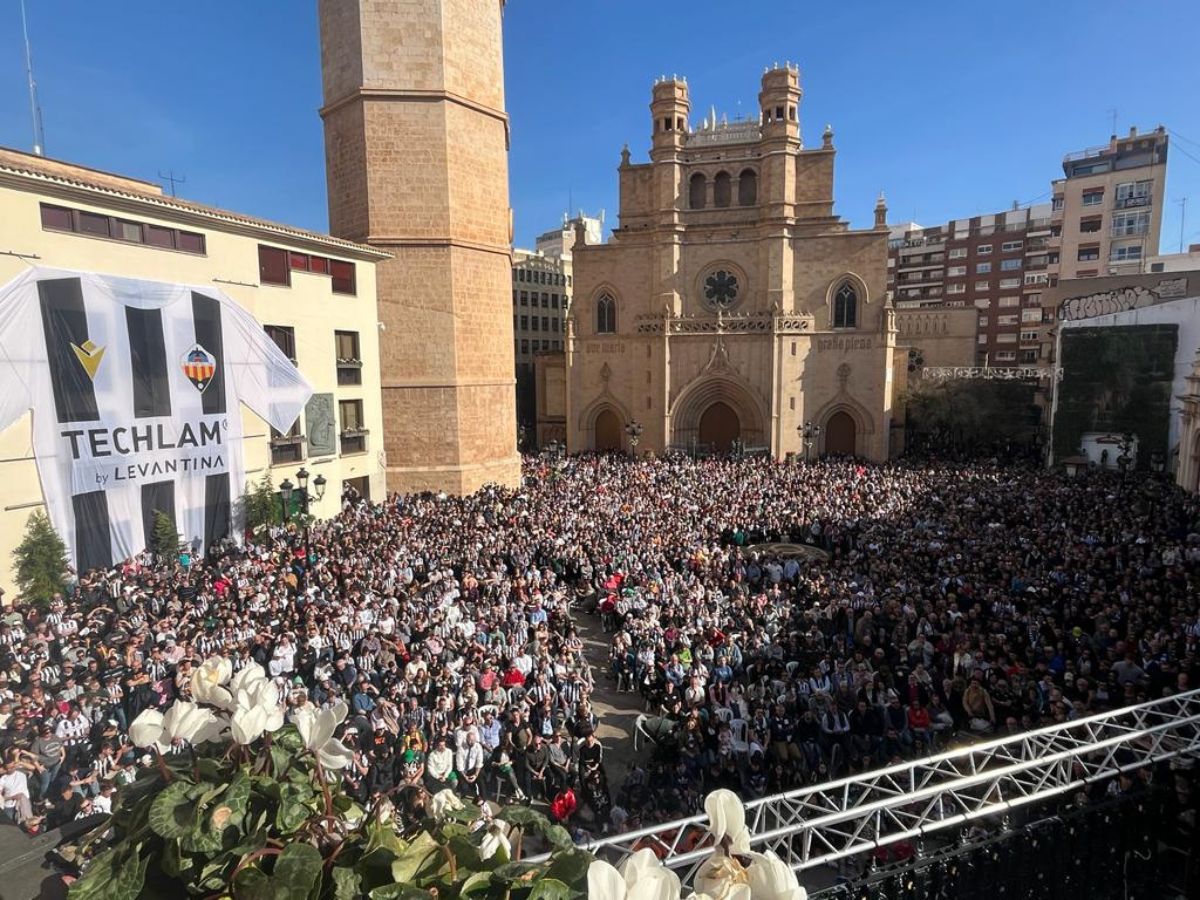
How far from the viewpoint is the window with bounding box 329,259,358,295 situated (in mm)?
19109

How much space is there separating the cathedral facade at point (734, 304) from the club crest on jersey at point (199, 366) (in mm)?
21112

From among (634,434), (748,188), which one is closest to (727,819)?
(634,434)

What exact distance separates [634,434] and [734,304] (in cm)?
822

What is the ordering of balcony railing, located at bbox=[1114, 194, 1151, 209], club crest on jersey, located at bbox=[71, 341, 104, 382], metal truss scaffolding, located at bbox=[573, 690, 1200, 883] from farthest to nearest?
balcony railing, located at bbox=[1114, 194, 1151, 209] → club crest on jersey, located at bbox=[71, 341, 104, 382] → metal truss scaffolding, located at bbox=[573, 690, 1200, 883]

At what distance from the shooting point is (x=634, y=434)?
112 ft

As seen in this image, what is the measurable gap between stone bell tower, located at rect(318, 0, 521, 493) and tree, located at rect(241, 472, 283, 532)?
503 cm

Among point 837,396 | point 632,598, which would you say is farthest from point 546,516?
point 837,396

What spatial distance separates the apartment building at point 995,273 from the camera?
168 ft

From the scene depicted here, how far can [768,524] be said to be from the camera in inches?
730

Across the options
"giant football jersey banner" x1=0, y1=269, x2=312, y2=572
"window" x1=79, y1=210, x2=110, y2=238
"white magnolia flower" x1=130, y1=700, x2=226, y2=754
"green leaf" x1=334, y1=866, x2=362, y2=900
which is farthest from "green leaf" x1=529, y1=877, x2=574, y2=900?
"window" x1=79, y1=210, x2=110, y2=238

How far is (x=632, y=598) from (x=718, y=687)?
3.73 metres

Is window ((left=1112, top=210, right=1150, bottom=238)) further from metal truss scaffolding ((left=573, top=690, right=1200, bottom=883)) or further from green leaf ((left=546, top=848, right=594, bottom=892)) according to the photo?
green leaf ((left=546, top=848, right=594, bottom=892))

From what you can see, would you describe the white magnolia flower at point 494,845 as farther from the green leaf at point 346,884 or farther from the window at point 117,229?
the window at point 117,229

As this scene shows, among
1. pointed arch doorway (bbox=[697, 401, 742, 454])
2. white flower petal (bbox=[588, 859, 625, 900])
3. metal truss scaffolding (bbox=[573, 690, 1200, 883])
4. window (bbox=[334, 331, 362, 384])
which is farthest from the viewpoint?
pointed arch doorway (bbox=[697, 401, 742, 454])
